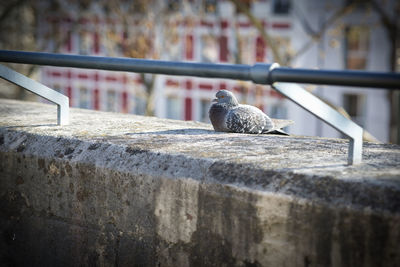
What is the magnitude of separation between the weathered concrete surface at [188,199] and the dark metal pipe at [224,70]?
26 cm

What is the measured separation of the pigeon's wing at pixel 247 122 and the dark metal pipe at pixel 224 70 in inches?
27.4

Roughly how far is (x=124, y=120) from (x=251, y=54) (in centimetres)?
1858

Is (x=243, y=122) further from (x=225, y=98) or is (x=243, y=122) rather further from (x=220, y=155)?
(x=220, y=155)

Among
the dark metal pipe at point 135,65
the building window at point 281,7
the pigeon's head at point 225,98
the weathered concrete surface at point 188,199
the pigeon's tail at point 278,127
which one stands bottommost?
the weathered concrete surface at point 188,199

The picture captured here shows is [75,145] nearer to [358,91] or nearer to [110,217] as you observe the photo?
[110,217]

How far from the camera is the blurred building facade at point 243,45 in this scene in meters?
17.7

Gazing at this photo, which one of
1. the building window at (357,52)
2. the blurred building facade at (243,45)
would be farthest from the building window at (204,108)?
the building window at (357,52)

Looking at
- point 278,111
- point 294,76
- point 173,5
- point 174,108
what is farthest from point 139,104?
point 294,76

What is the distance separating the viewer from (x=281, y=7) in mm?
20000

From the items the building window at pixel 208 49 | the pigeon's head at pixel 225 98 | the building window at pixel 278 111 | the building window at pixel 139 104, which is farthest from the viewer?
the building window at pixel 139 104

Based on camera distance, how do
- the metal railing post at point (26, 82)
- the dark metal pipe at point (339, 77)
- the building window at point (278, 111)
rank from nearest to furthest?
1. the dark metal pipe at point (339, 77)
2. the metal railing post at point (26, 82)
3. the building window at point (278, 111)

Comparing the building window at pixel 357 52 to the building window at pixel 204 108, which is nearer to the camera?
the building window at pixel 357 52

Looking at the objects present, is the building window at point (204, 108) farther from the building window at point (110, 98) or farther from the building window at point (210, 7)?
the building window at point (210, 7)

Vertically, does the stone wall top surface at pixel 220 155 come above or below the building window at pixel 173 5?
below
